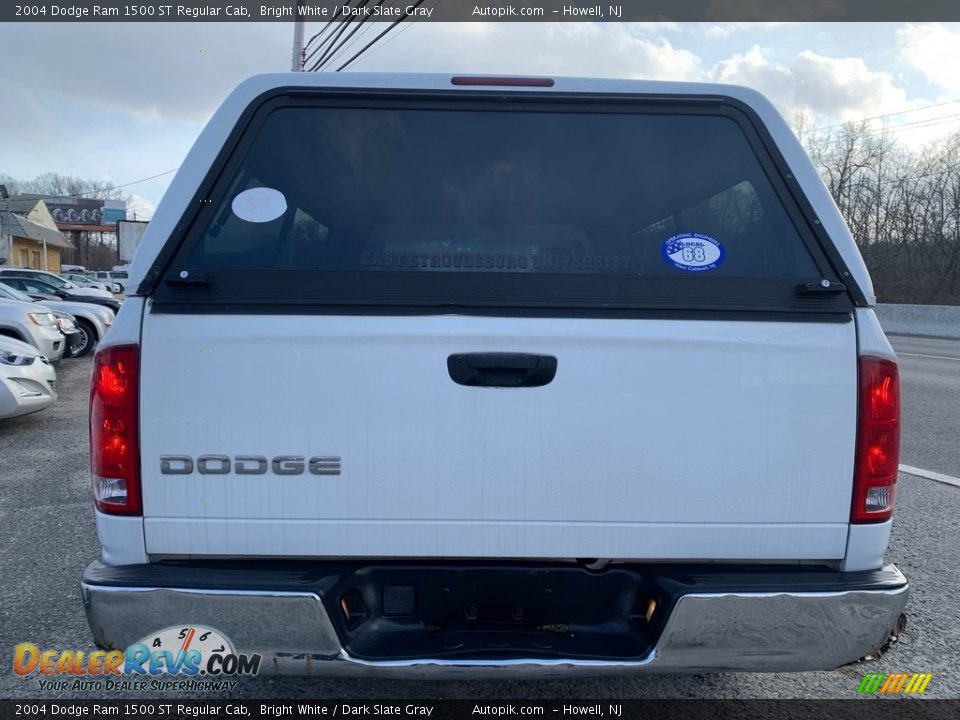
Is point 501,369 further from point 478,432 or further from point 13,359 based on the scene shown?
point 13,359

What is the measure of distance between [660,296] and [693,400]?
33cm

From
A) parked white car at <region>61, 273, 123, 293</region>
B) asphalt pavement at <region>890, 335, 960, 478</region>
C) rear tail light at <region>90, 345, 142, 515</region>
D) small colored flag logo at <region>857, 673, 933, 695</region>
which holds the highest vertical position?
rear tail light at <region>90, 345, 142, 515</region>

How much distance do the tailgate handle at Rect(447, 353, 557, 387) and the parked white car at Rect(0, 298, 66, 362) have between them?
1021 centimetres

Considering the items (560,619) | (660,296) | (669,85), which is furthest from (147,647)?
(669,85)

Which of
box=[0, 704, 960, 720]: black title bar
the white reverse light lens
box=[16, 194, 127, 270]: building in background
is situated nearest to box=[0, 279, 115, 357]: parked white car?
the white reverse light lens

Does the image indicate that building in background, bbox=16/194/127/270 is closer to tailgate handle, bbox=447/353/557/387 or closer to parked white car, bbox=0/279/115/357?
parked white car, bbox=0/279/115/357

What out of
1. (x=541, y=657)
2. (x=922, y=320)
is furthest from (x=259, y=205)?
(x=922, y=320)

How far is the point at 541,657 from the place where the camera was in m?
2.26

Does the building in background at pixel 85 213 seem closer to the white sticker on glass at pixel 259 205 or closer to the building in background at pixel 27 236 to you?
the building in background at pixel 27 236

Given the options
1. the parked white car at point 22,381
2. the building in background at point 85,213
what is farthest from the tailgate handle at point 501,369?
the building in background at point 85,213

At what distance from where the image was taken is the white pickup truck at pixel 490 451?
2246 millimetres

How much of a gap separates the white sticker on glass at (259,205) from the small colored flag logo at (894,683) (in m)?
3.06

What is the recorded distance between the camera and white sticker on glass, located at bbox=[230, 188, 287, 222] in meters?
2.47

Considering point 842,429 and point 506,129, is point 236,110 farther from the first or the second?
point 842,429
